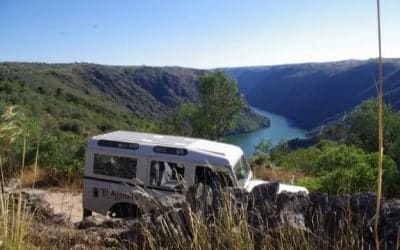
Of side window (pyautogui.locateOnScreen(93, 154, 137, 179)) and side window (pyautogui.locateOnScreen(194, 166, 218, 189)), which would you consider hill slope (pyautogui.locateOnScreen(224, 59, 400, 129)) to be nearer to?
side window (pyautogui.locateOnScreen(93, 154, 137, 179))

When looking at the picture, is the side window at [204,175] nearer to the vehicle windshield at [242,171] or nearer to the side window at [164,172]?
the side window at [164,172]

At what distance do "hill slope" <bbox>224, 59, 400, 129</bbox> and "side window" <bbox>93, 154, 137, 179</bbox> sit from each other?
91.2 meters

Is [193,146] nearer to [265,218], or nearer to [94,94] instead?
[265,218]

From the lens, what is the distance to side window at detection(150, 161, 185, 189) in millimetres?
8711

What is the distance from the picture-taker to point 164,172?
8.80m

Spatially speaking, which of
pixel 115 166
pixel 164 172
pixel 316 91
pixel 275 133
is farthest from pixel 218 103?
pixel 316 91

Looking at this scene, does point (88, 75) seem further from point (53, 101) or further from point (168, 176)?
point (168, 176)

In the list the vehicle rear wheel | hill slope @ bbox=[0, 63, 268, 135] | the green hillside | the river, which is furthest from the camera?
the river

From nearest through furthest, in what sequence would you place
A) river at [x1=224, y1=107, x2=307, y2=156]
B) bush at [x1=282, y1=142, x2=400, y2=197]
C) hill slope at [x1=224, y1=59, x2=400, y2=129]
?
1. bush at [x1=282, y1=142, x2=400, y2=197]
2. river at [x1=224, y1=107, x2=307, y2=156]
3. hill slope at [x1=224, y1=59, x2=400, y2=129]

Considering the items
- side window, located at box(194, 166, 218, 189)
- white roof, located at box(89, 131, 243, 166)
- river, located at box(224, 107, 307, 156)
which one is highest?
river, located at box(224, 107, 307, 156)

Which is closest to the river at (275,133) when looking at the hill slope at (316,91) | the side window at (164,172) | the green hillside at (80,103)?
the green hillside at (80,103)

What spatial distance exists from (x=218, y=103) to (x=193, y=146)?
24883mm

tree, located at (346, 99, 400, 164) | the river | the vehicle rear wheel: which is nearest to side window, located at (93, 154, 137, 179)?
the vehicle rear wheel

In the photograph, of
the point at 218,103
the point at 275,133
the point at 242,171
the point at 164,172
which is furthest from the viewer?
the point at 275,133
